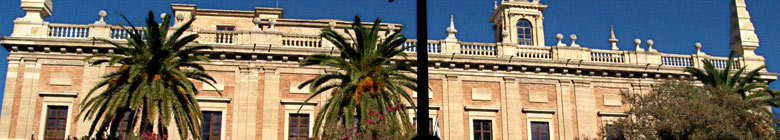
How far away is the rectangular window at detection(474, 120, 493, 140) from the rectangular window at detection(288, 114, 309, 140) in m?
6.01

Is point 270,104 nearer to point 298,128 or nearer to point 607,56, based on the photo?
point 298,128

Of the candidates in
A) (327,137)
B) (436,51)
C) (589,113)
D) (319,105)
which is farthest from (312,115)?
(589,113)

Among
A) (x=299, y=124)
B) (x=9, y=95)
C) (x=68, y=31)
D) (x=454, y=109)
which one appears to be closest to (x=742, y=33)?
(x=454, y=109)

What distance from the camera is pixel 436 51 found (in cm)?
3559

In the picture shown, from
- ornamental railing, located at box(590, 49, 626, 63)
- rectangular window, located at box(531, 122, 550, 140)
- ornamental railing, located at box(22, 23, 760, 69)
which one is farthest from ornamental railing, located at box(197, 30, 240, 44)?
ornamental railing, located at box(590, 49, 626, 63)

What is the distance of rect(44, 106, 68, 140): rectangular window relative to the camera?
105 feet

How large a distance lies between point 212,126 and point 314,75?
153 inches

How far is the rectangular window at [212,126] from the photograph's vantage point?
1288 inches

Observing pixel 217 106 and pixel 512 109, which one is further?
pixel 512 109

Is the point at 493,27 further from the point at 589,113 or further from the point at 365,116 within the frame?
the point at 365,116

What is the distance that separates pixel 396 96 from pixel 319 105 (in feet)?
22.2

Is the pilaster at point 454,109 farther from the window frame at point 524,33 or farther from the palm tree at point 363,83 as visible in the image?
the palm tree at point 363,83

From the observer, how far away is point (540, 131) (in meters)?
35.7

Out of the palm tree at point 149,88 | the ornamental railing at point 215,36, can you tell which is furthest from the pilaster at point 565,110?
the palm tree at point 149,88
